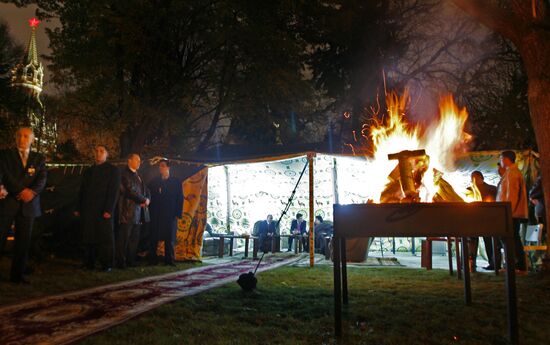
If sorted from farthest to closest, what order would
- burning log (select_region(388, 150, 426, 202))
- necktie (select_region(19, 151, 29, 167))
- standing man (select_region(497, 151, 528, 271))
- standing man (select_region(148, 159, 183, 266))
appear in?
1. standing man (select_region(148, 159, 183, 266))
2. standing man (select_region(497, 151, 528, 271))
3. necktie (select_region(19, 151, 29, 167))
4. burning log (select_region(388, 150, 426, 202))

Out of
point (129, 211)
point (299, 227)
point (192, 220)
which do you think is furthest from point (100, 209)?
point (299, 227)

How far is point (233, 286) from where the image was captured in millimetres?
5324

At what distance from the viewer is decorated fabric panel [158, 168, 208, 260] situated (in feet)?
31.0

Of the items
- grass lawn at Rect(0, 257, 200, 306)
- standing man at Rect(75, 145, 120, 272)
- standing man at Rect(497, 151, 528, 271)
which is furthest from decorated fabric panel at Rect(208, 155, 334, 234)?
standing man at Rect(497, 151, 528, 271)

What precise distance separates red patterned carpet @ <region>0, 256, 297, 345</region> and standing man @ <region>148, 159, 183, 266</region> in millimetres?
2473

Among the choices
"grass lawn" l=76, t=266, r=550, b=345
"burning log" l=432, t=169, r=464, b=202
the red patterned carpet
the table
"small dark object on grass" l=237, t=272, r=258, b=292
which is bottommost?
"grass lawn" l=76, t=266, r=550, b=345

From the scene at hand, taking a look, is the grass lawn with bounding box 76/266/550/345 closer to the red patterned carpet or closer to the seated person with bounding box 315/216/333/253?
the red patterned carpet

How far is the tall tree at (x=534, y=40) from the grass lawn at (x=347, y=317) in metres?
2.03

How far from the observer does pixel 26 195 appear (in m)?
5.21

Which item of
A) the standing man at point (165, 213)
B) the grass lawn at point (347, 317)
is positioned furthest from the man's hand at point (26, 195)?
the standing man at point (165, 213)

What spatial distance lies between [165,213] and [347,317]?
5507mm

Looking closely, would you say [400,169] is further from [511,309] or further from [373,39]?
[373,39]

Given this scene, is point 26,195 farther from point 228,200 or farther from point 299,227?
point 299,227

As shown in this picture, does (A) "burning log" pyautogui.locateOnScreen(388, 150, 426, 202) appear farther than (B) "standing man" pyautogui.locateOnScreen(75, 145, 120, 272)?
No
